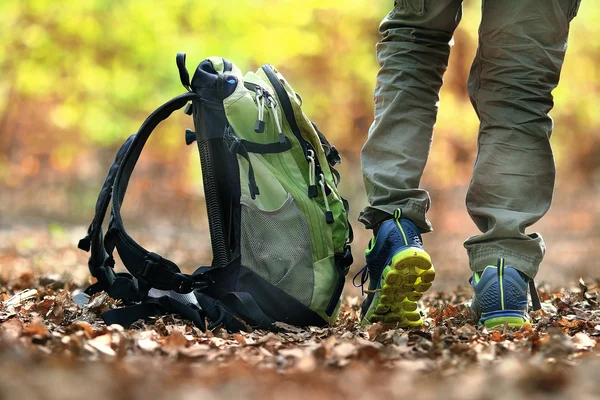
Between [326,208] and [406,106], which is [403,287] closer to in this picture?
[326,208]

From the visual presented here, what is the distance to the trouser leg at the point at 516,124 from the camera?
2434mm

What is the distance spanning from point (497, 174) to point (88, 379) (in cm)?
172

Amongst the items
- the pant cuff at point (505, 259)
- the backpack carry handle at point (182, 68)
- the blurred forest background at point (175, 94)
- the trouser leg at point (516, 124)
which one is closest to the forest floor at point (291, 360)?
the pant cuff at point (505, 259)

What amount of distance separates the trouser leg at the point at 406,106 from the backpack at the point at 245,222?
22cm

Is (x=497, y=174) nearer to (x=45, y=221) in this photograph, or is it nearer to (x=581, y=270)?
(x=581, y=270)

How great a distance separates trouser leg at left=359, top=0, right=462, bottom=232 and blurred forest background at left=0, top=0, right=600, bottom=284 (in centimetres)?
337

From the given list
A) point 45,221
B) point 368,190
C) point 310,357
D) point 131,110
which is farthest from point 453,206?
point 310,357

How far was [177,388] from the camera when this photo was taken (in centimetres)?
123

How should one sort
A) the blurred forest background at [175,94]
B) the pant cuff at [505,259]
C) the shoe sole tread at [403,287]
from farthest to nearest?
the blurred forest background at [175,94] → the pant cuff at [505,259] → the shoe sole tread at [403,287]

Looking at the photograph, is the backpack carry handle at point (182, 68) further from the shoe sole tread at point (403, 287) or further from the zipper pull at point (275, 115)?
the shoe sole tread at point (403, 287)

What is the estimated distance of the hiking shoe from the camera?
2.39 meters

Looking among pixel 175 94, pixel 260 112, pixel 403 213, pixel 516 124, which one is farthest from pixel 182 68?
pixel 175 94

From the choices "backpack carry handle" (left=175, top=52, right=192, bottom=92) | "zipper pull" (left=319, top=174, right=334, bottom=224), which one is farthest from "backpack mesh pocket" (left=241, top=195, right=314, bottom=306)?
"backpack carry handle" (left=175, top=52, right=192, bottom=92)

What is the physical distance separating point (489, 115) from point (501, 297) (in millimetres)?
651
